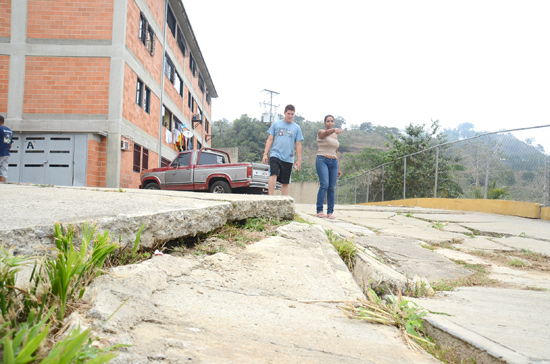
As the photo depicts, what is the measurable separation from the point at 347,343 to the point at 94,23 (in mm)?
13339

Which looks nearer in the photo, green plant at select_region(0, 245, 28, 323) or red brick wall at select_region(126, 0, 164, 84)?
green plant at select_region(0, 245, 28, 323)

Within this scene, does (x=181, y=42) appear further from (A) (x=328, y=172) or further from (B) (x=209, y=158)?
(A) (x=328, y=172)

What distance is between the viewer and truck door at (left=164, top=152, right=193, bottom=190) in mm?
10570

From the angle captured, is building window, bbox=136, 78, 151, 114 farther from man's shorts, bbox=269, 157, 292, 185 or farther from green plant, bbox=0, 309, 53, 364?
green plant, bbox=0, 309, 53, 364

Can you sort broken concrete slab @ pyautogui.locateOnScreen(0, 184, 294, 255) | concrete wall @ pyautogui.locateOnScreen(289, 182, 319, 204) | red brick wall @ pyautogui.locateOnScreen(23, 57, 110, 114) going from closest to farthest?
broken concrete slab @ pyautogui.locateOnScreen(0, 184, 294, 255) < red brick wall @ pyautogui.locateOnScreen(23, 57, 110, 114) < concrete wall @ pyautogui.locateOnScreen(289, 182, 319, 204)

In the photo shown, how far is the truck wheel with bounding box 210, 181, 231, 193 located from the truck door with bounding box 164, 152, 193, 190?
2.39ft

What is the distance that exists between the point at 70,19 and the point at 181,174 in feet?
20.6

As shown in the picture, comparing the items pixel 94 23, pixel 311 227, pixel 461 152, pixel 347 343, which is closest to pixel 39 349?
pixel 347 343

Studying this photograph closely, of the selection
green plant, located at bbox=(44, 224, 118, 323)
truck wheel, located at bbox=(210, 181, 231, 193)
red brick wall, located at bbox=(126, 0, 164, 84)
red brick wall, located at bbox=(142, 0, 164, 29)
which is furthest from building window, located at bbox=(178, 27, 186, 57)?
green plant, located at bbox=(44, 224, 118, 323)

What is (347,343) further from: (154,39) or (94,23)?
(154,39)

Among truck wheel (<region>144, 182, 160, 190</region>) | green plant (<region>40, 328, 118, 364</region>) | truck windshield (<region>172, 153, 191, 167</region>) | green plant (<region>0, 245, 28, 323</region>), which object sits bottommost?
green plant (<region>40, 328, 118, 364</region>)

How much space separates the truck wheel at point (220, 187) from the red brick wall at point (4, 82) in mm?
7210

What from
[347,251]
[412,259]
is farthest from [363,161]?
[347,251]

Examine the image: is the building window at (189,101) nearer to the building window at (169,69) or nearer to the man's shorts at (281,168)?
the building window at (169,69)
